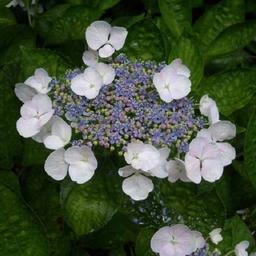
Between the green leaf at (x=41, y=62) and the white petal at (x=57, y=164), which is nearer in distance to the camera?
the white petal at (x=57, y=164)

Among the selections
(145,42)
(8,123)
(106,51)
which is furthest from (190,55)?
(8,123)

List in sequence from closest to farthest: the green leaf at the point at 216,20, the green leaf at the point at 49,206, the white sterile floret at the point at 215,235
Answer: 1. the white sterile floret at the point at 215,235
2. the green leaf at the point at 49,206
3. the green leaf at the point at 216,20

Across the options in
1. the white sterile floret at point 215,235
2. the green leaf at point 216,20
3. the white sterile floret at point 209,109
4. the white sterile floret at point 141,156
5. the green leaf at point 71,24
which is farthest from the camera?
the green leaf at point 216,20

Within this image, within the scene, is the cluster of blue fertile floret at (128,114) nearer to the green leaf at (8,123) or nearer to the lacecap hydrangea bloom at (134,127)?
the lacecap hydrangea bloom at (134,127)

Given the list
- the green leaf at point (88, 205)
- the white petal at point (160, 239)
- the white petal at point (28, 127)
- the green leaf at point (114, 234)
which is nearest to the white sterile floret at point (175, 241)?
the white petal at point (160, 239)

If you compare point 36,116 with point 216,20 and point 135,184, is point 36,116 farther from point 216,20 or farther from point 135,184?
point 216,20

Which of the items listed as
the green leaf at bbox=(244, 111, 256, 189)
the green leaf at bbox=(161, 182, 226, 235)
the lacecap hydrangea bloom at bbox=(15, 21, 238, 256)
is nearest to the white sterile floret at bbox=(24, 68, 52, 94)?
the lacecap hydrangea bloom at bbox=(15, 21, 238, 256)

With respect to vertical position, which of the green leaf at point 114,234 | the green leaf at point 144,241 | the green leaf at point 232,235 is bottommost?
the green leaf at point 232,235
